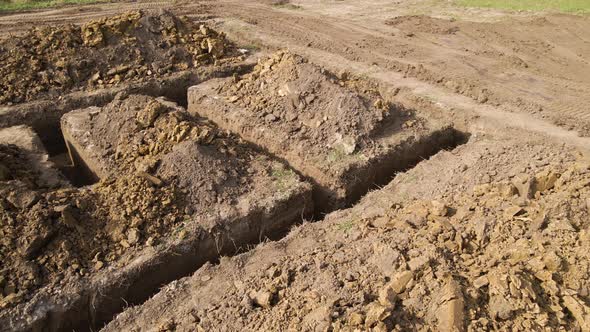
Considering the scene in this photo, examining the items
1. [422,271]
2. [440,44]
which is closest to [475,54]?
[440,44]

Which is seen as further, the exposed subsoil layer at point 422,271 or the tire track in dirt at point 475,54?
the tire track in dirt at point 475,54

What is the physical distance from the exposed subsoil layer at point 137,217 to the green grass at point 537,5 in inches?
528

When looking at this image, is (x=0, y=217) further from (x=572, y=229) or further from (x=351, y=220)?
(x=572, y=229)

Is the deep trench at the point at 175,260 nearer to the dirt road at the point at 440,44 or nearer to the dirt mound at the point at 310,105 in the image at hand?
the dirt mound at the point at 310,105

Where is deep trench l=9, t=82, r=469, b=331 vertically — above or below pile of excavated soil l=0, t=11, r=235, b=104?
below

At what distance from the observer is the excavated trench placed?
474 centimetres

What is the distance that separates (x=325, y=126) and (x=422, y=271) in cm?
353

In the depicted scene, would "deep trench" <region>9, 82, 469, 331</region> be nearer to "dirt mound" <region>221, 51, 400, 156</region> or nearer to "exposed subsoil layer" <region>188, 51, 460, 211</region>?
"exposed subsoil layer" <region>188, 51, 460, 211</region>

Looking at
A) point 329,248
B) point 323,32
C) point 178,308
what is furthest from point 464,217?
point 323,32

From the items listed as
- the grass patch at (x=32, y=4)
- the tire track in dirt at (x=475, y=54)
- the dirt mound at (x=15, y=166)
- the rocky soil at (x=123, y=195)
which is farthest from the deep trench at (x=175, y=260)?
the grass patch at (x=32, y=4)

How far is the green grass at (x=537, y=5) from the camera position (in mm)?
15297

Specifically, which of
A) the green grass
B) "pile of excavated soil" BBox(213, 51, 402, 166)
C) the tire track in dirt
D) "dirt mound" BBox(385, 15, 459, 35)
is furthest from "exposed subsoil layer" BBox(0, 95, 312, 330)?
the green grass

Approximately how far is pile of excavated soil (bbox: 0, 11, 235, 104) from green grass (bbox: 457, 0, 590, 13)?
10.9 m

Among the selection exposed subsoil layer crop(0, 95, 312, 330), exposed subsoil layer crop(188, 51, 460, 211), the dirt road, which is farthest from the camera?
the dirt road
